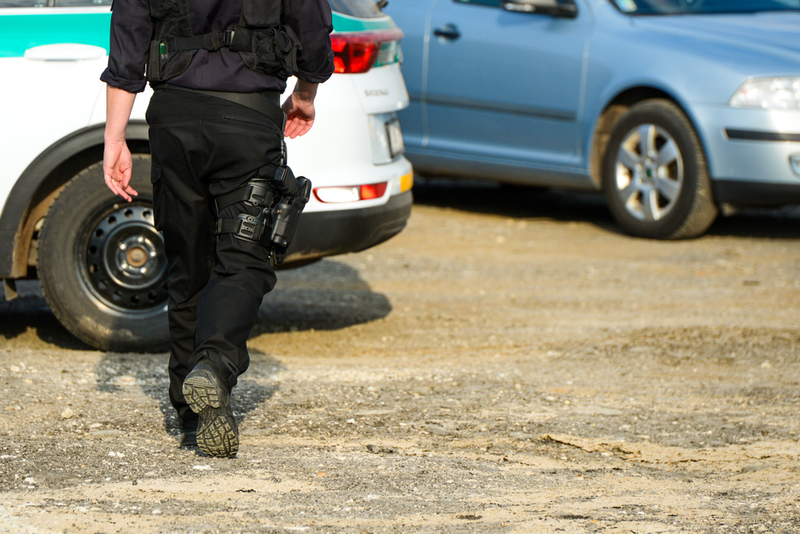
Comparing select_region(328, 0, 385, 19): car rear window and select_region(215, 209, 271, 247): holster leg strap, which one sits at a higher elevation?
select_region(328, 0, 385, 19): car rear window

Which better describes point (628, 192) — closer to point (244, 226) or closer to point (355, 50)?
point (355, 50)

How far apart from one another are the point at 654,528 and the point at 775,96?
471 centimetres

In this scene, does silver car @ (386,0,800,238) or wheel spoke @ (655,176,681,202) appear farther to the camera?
wheel spoke @ (655,176,681,202)

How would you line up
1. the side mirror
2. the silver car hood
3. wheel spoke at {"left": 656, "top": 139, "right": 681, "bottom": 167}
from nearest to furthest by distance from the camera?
the silver car hood
wheel spoke at {"left": 656, "top": 139, "right": 681, "bottom": 167}
the side mirror

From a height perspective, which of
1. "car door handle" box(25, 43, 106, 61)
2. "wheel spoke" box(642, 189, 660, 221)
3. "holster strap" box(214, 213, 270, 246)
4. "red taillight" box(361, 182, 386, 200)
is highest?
"car door handle" box(25, 43, 106, 61)

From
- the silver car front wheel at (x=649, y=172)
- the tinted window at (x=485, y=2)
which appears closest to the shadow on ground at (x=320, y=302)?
the silver car front wheel at (x=649, y=172)

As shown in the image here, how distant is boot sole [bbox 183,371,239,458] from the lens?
3.20 meters

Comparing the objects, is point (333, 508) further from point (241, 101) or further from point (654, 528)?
point (241, 101)

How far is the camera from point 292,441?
3.73m

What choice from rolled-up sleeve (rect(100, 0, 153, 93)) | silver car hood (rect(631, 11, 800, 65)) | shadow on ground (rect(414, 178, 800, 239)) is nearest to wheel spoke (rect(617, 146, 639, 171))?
shadow on ground (rect(414, 178, 800, 239))

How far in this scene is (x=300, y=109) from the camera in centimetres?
377

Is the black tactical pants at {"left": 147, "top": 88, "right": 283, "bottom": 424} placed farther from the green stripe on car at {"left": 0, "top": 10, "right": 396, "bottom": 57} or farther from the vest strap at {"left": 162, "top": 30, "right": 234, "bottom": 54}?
the green stripe on car at {"left": 0, "top": 10, "right": 396, "bottom": 57}

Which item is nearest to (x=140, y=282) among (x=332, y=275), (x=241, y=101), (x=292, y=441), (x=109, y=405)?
(x=109, y=405)

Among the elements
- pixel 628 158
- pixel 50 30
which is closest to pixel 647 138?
pixel 628 158
